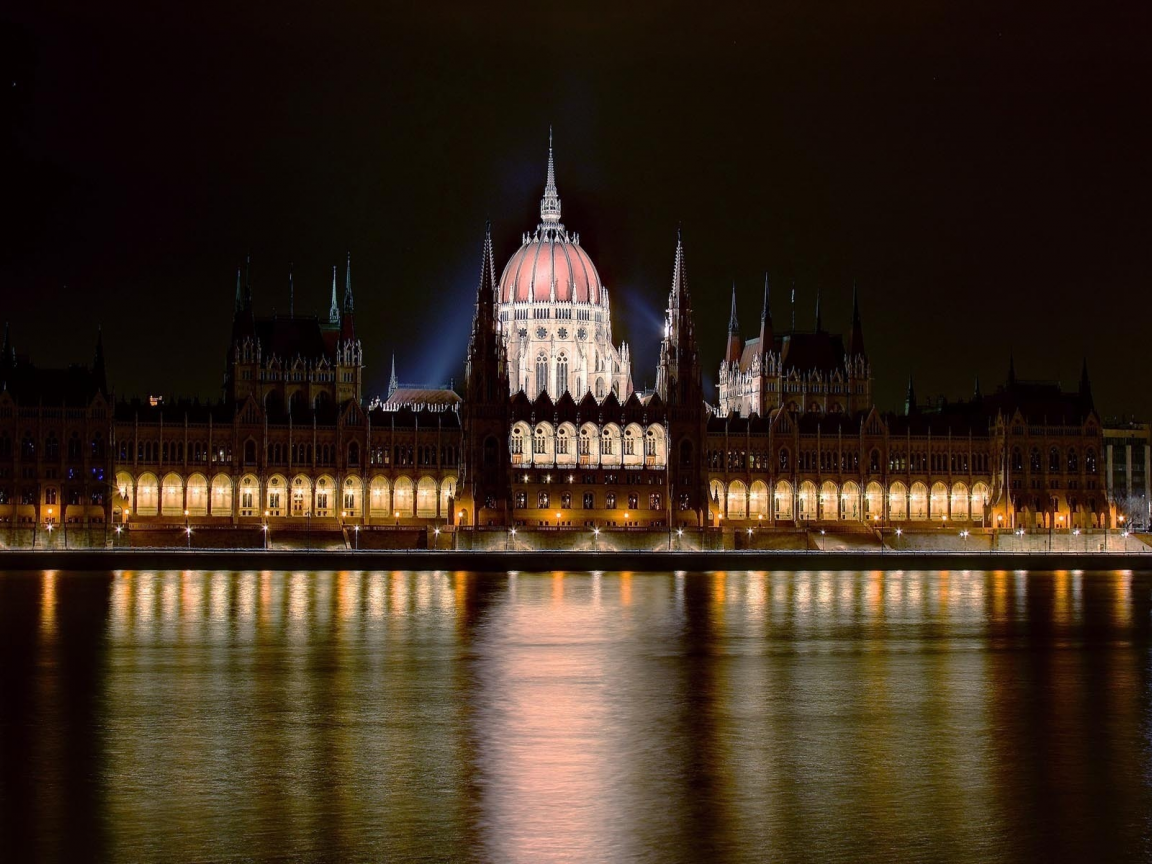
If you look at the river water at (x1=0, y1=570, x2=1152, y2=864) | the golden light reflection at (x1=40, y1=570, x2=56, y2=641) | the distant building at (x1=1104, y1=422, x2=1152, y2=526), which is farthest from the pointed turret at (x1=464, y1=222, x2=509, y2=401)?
the distant building at (x1=1104, y1=422, x2=1152, y2=526)

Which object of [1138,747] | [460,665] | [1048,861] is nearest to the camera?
[1048,861]

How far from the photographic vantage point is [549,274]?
14900 cm

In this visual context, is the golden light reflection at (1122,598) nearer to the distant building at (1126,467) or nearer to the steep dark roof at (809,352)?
the steep dark roof at (809,352)

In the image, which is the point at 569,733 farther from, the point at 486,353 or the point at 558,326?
the point at 558,326

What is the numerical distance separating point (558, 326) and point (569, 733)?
108203mm

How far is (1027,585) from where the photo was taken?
315 feet

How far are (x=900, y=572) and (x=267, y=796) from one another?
78.6 meters

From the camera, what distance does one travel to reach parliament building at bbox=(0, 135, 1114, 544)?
401ft

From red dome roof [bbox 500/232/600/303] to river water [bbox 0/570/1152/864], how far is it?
2921 inches

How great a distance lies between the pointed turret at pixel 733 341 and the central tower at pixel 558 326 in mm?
13857

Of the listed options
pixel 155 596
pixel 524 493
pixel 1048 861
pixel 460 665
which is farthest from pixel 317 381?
pixel 1048 861

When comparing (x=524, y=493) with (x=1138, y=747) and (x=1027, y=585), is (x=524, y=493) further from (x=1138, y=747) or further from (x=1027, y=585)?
(x=1138, y=747)

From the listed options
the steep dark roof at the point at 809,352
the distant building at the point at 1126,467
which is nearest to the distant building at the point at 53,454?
the steep dark roof at the point at 809,352

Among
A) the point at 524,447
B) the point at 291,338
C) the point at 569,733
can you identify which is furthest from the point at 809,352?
the point at 569,733
